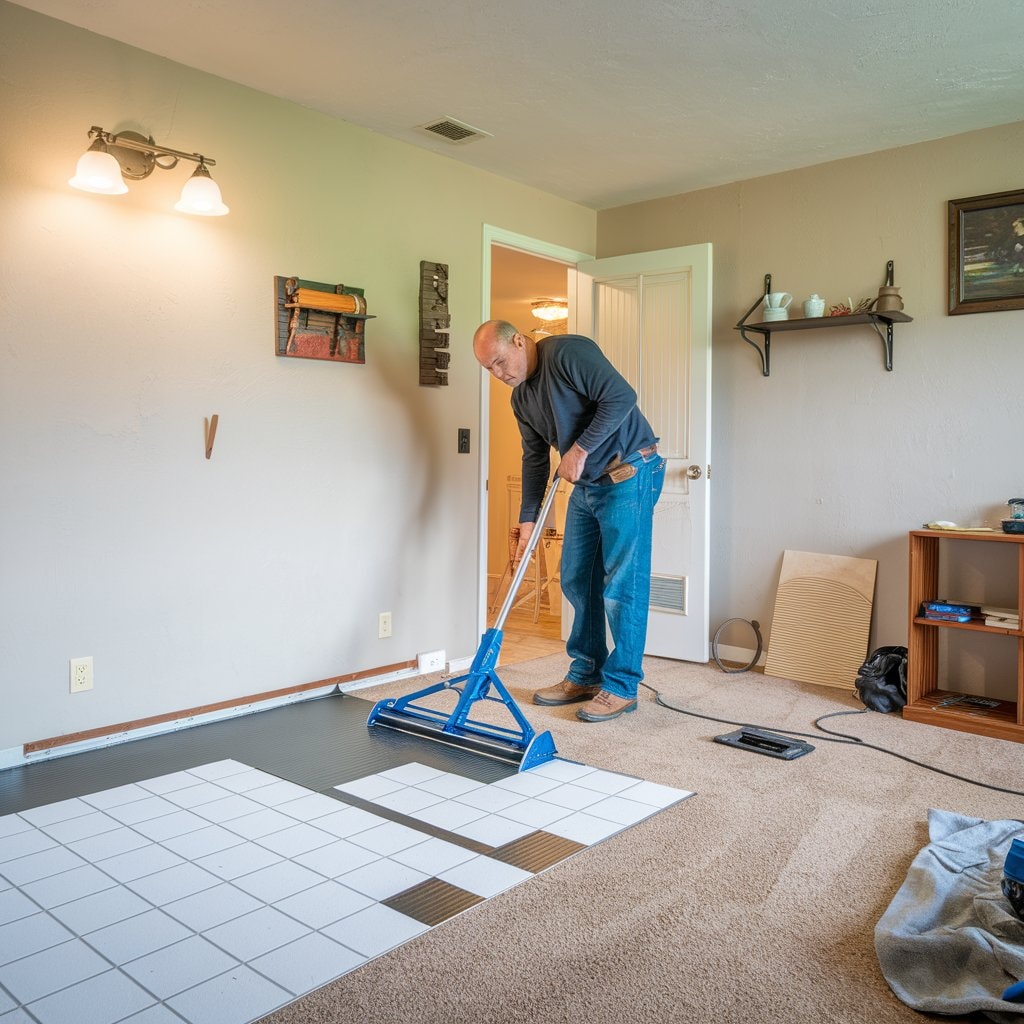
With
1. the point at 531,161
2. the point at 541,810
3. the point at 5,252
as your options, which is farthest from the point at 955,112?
the point at 5,252

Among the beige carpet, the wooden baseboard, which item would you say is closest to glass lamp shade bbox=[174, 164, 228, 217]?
the wooden baseboard

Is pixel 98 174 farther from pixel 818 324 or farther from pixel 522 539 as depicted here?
pixel 818 324

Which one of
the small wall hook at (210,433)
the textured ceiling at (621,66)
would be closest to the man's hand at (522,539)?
the small wall hook at (210,433)

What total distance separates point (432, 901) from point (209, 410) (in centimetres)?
202

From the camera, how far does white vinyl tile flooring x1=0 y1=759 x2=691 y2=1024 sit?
1641 millimetres

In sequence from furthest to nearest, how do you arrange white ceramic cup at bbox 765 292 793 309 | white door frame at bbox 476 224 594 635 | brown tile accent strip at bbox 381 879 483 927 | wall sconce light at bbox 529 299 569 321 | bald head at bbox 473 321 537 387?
wall sconce light at bbox 529 299 569 321 < white door frame at bbox 476 224 594 635 < white ceramic cup at bbox 765 292 793 309 < bald head at bbox 473 321 537 387 < brown tile accent strip at bbox 381 879 483 927

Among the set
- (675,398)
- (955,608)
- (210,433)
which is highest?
(675,398)

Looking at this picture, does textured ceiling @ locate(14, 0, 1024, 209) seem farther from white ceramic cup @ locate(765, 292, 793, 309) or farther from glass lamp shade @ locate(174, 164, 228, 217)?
white ceramic cup @ locate(765, 292, 793, 309)

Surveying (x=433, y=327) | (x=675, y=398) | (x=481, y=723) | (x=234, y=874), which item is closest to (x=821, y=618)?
(x=675, y=398)

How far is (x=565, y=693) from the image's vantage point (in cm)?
367

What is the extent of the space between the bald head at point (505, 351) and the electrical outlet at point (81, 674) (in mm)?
1686

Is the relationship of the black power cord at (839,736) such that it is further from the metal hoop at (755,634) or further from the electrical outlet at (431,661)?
the electrical outlet at (431,661)

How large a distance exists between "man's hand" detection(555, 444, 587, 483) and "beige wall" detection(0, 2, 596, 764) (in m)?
0.96

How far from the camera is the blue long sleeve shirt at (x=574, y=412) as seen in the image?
129 inches
